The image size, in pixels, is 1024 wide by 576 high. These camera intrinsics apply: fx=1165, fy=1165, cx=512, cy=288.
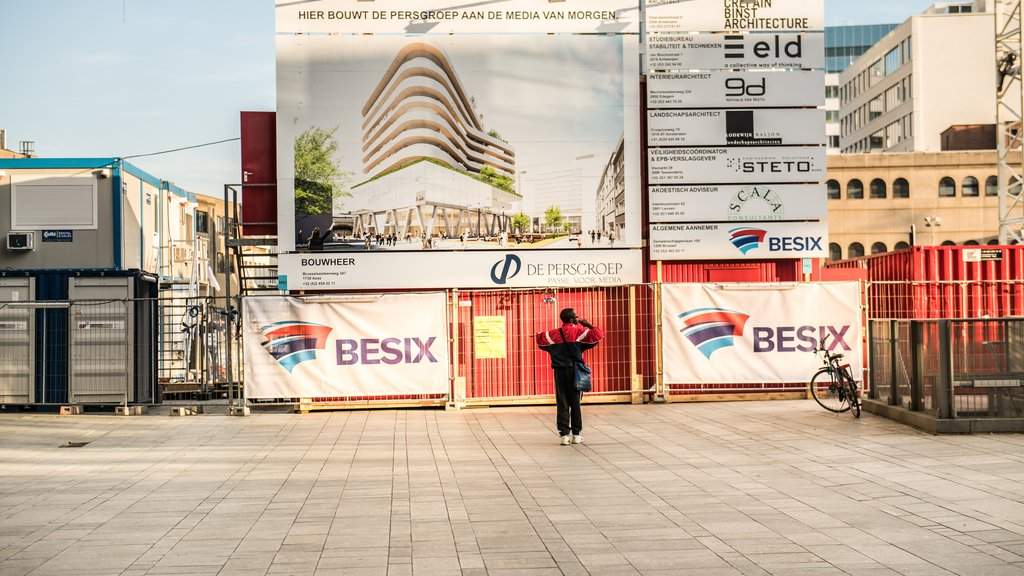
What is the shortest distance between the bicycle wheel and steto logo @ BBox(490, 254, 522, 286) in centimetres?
555

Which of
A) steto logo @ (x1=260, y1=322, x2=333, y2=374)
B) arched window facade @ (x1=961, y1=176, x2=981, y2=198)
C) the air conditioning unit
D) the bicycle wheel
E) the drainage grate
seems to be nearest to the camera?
the drainage grate

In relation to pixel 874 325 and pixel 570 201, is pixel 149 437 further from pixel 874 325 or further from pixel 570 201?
pixel 874 325

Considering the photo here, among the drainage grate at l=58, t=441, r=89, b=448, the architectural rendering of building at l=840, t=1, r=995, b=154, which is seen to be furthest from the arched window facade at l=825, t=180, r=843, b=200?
the drainage grate at l=58, t=441, r=89, b=448

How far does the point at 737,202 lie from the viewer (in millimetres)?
21516

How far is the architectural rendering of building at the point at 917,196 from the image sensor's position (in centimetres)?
7319

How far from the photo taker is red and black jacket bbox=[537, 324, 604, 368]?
15273 millimetres

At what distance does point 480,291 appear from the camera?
815 inches

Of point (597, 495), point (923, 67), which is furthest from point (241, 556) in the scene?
point (923, 67)

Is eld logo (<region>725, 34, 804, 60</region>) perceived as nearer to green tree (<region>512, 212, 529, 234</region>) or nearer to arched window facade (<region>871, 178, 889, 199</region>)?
green tree (<region>512, 212, 529, 234</region>)

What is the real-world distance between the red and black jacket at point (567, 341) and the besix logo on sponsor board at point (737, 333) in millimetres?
5924

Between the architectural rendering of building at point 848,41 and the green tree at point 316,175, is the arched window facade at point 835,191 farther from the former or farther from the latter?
the architectural rendering of building at point 848,41

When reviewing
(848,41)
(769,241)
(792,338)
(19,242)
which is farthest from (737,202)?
(848,41)

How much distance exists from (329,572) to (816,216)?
15899 millimetres

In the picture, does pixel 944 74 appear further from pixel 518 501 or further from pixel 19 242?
pixel 518 501
